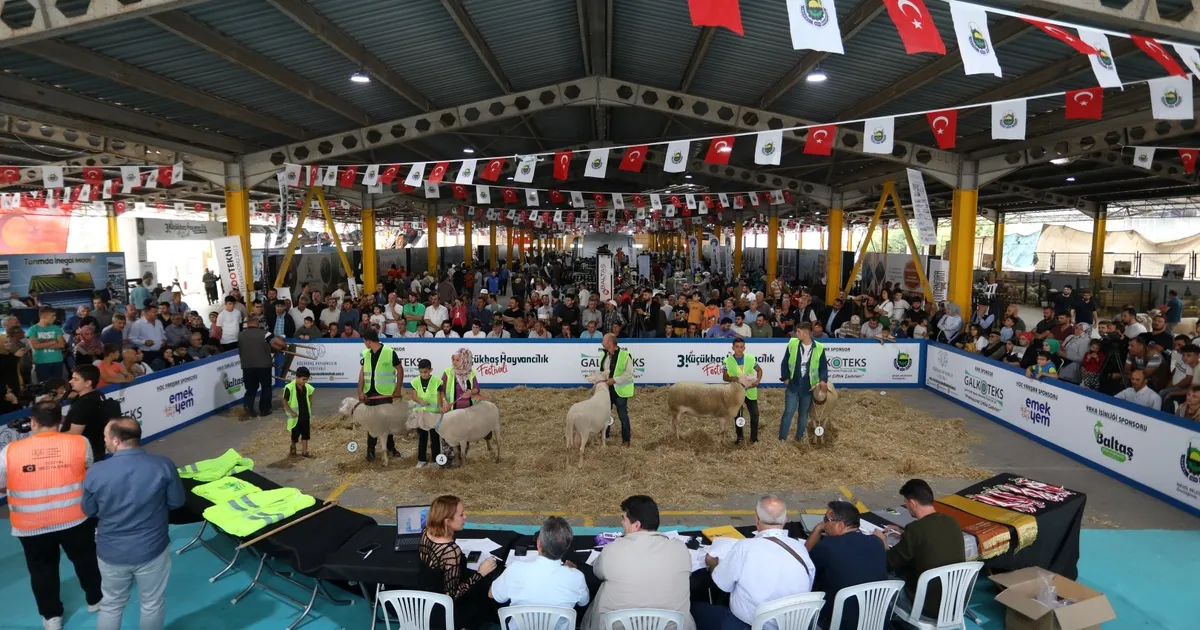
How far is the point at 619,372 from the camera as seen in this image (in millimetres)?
9422

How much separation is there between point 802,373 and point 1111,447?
4045mm

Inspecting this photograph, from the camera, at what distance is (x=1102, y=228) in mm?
31391

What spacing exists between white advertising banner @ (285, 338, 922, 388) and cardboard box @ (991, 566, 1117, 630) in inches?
331

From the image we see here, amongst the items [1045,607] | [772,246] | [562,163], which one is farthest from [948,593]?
[772,246]

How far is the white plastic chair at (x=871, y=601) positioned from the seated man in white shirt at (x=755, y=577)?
282 mm

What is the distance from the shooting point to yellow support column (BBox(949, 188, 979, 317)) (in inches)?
650

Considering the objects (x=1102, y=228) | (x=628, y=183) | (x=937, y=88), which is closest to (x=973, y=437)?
(x=937, y=88)

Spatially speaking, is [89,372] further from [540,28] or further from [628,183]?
[628,183]

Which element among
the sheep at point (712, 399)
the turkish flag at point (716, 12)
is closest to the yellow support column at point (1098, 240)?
the sheep at point (712, 399)

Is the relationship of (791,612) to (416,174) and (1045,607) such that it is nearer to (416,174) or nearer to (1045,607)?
(1045,607)

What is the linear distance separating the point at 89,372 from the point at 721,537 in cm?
583

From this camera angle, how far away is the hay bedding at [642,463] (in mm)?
7902

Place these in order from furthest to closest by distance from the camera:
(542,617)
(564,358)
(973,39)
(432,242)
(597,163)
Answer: (432,242)
(597,163)
(564,358)
(973,39)
(542,617)

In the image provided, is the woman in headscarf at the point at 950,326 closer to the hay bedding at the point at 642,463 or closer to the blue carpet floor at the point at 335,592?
the hay bedding at the point at 642,463
